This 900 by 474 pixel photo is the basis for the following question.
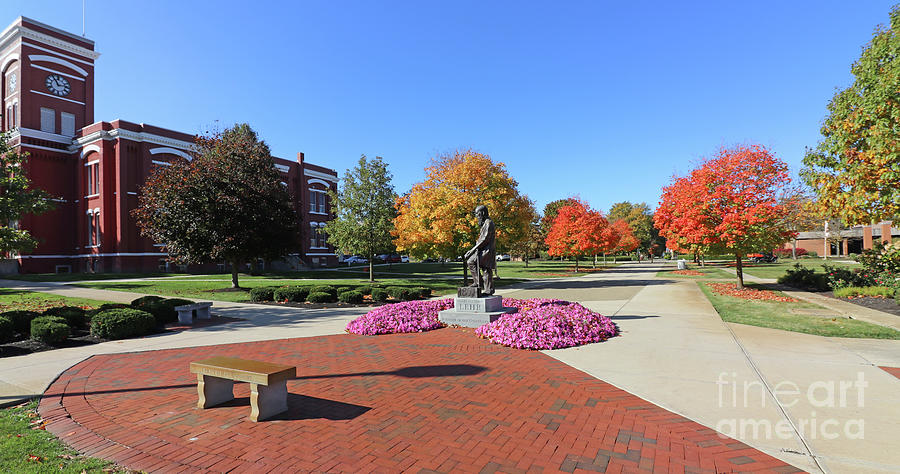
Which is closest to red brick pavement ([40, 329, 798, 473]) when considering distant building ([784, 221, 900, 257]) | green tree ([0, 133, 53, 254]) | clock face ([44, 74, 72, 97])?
green tree ([0, 133, 53, 254])

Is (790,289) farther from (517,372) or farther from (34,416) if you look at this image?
(34,416)

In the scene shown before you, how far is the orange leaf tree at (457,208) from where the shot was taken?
70.9 ft

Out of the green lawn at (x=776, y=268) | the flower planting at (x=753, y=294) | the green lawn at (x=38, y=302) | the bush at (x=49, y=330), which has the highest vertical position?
the bush at (x=49, y=330)

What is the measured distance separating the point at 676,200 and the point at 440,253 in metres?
12.2

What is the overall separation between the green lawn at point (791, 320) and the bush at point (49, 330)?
15.3 m

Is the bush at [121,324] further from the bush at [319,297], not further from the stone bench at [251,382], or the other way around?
the stone bench at [251,382]

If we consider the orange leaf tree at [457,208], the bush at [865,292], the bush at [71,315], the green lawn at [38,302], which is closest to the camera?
the bush at [71,315]

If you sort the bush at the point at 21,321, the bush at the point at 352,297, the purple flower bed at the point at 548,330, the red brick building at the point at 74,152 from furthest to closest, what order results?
the red brick building at the point at 74,152
the bush at the point at 352,297
the bush at the point at 21,321
the purple flower bed at the point at 548,330

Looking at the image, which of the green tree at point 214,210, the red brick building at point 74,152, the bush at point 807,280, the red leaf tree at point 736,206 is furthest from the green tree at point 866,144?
the red brick building at point 74,152

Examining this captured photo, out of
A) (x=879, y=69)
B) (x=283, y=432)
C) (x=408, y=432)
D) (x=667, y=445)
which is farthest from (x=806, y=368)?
(x=879, y=69)

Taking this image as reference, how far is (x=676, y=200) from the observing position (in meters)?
20.4

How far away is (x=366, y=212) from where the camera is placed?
96.6 feet

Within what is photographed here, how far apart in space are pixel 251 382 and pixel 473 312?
6.59 m

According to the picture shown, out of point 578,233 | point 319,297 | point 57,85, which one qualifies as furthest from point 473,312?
point 57,85
